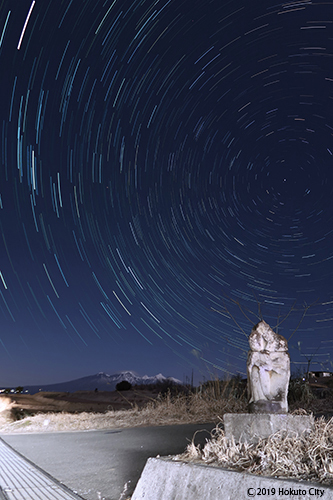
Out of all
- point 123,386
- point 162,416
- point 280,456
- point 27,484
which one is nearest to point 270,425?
point 280,456

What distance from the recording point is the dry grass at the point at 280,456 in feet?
12.0

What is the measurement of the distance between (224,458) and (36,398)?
34869 millimetres

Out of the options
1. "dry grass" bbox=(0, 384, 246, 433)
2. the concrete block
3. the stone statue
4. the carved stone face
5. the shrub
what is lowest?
the shrub

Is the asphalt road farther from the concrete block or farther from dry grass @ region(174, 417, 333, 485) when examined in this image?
the concrete block

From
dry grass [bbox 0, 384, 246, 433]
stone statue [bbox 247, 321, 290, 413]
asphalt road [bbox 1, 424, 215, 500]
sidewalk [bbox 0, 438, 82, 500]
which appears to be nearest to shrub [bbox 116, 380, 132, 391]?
dry grass [bbox 0, 384, 246, 433]

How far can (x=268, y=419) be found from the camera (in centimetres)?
477

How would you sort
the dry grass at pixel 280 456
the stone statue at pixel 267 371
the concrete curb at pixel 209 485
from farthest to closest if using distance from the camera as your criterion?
the stone statue at pixel 267 371
the dry grass at pixel 280 456
the concrete curb at pixel 209 485

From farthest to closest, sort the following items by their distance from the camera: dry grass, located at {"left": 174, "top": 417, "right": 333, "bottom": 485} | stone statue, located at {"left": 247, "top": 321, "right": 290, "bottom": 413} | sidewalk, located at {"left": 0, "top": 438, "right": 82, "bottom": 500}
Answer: stone statue, located at {"left": 247, "top": 321, "right": 290, "bottom": 413}, sidewalk, located at {"left": 0, "top": 438, "right": 82, "bottom": 500}, dry grass, located at {"left": 174, "top": 417, "right": 333, "bottom": 485}

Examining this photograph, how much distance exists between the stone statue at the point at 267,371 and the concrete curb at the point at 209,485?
4.78ft

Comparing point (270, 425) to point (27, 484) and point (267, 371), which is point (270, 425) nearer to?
point (267, 371)

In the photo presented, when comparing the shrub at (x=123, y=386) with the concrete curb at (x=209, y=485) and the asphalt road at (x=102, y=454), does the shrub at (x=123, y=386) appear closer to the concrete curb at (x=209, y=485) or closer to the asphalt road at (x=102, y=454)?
the asphalt road at (x=102, y=454)

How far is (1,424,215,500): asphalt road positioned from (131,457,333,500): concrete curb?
408mm

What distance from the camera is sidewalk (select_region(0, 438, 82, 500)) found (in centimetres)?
470

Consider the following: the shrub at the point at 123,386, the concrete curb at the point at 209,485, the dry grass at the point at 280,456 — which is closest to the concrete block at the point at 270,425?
the dry grass at the point at 280,456
